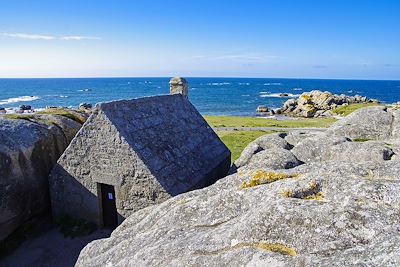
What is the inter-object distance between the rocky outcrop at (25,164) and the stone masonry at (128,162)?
0.84 metres

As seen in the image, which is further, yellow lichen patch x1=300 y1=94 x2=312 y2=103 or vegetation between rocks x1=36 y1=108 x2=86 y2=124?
yellow lichen patch x1=300 y1=94 x2=312 y2=103

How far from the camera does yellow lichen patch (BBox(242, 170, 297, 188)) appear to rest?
16.9 ft

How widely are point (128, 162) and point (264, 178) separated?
739cm

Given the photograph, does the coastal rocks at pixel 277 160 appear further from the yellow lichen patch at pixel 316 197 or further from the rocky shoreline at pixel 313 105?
the rocky shoreline at pixel 313 105

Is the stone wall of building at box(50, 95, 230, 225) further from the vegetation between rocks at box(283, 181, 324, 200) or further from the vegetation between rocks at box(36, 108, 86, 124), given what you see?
the vegetation between rocks at box(283, 181, 324, 200)

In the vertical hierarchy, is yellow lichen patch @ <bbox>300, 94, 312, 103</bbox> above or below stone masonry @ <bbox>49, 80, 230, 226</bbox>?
below

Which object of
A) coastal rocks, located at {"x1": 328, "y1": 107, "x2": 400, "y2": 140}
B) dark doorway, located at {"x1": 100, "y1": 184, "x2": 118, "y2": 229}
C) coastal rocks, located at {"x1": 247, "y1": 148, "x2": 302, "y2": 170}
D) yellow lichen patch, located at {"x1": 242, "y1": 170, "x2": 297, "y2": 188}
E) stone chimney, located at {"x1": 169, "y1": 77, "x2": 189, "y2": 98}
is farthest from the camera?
stone chimney, located at {"x1": 169, "y1": 77, "x2": 189, "y2": 98}

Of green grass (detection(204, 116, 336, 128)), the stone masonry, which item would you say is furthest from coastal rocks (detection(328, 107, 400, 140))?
green grass (detection(204, 116, 336, 128))

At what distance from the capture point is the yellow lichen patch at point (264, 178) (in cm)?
514

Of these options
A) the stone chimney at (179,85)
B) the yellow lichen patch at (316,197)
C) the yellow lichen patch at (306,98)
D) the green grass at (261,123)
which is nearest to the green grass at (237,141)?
the stone chimney at (179,85)

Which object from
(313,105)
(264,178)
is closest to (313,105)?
(313,105)

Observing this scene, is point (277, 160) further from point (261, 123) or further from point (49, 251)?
point (261, 123)

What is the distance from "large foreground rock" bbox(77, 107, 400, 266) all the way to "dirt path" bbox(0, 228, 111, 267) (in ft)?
24.7

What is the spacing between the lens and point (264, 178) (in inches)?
206
